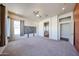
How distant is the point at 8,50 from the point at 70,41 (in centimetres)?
183

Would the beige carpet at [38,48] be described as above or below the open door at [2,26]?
below

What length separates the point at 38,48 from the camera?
3.18 metres

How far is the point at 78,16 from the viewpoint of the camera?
10.5 ft

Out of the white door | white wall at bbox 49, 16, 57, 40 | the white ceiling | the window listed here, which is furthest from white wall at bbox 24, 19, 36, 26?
the white door

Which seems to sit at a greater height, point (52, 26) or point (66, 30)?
point (52, 26)

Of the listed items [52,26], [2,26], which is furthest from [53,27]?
[2,26]

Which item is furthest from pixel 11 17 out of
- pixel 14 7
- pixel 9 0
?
pixel 9 0

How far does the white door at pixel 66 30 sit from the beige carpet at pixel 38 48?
0.21 metres

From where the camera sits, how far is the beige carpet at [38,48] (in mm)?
2887

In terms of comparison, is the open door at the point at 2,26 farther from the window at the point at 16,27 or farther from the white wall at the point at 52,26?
the white wall at the point at 52,26

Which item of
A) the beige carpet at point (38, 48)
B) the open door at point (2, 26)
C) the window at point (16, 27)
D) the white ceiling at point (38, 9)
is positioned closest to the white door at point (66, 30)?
the beige carpet at point (38, 48)

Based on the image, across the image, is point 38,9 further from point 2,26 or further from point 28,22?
point 2,26

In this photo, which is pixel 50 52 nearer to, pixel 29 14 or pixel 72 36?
pixel 72 36

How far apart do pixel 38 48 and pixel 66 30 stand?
0.99 m
